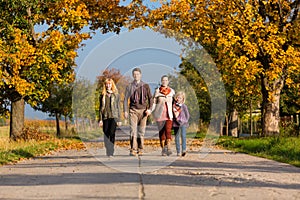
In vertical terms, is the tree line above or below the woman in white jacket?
above

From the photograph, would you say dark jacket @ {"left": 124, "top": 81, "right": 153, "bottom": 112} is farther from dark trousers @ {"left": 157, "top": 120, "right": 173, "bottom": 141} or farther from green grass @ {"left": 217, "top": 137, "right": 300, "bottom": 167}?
green grass @ {"left": 217, "top": 137, "right": 300, "bottom": 167}

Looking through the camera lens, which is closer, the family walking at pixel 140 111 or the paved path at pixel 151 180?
the paved path at pixel 151 180

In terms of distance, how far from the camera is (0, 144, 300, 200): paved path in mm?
7109

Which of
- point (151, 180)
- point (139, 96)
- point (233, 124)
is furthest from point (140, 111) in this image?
point (233, 124)

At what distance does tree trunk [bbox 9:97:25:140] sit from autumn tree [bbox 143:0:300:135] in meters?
7.24

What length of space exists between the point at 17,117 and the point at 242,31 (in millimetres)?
10666

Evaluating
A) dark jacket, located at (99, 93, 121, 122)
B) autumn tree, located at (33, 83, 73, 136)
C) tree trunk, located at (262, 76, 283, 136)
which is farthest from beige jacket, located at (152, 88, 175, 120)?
autumn tree, located at (33, 83, 73, 136)

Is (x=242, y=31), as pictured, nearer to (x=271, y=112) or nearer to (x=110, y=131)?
(x=271, y=112)

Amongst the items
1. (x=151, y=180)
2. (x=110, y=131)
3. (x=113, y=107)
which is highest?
(x=113, y=107)

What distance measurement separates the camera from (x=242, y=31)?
67.9 feet

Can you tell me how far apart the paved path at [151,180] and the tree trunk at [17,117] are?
12.8 m

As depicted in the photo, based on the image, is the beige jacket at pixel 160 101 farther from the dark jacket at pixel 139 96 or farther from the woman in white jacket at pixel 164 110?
the dark jacket at pixel 139 96

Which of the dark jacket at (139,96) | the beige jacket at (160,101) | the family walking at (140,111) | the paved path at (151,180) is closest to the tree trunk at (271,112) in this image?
the family walking at (140,111)

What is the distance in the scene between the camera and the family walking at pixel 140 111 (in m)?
13.9
